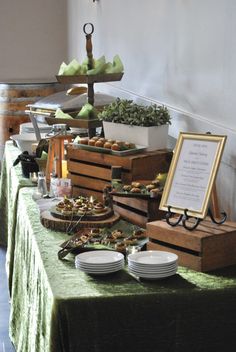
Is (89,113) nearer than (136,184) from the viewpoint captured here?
No

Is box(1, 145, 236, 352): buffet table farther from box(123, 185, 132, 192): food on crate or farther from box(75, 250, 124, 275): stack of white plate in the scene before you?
box(123, 185, 132, 192): food on crate

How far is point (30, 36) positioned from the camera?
820 centimetres

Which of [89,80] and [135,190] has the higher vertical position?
[89,80]

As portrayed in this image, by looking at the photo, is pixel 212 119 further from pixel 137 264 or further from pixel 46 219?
pixel 137 264

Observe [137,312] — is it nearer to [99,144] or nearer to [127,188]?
[127,188]

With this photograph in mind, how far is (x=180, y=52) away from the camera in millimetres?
3479

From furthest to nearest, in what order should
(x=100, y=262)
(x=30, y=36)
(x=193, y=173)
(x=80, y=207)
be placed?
(x=30, y=36) → (x=80, y=207) → (x=193, y=173) → (x=100, y=262)

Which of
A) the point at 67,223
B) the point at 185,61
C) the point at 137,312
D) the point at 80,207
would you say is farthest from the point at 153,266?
the point at 185,61

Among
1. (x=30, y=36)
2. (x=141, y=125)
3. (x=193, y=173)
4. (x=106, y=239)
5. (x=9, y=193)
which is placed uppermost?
(x=30, y=36)

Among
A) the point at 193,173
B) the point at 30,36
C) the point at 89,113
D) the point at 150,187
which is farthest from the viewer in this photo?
the point at 30,36

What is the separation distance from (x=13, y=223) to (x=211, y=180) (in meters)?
1.67

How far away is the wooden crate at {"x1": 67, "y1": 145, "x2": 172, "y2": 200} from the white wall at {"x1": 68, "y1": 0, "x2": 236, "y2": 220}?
24cm

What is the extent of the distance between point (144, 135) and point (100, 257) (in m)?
0.99

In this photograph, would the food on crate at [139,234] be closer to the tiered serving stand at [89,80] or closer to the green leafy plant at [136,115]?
the green leafy plant at [136,115]
